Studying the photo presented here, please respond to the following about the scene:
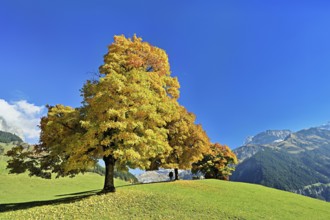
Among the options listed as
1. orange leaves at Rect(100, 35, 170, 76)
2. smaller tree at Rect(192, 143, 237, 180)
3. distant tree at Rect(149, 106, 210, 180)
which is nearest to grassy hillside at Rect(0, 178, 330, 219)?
distant tree at Rect(149, 106, 210, 180)

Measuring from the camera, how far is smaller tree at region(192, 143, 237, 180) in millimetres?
84188

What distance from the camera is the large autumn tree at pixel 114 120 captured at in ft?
95.7

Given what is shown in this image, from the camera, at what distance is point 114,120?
98.2 ft

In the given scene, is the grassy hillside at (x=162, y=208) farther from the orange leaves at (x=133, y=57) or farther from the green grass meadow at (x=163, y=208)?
the orange leaves at (x=133, y=57)

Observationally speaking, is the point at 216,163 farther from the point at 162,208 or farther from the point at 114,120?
the point at 114,120

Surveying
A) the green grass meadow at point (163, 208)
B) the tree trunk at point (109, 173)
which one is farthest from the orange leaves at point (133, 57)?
the green grass meadow at point (163, 208)

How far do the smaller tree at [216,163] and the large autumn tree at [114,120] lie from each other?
52.4 m

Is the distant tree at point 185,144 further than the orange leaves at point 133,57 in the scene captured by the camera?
Yes

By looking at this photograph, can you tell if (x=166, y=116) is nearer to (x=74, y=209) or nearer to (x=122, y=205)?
(x=122, y=205)

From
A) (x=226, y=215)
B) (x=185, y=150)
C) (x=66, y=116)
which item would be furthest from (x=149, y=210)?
(x=185, y=150)

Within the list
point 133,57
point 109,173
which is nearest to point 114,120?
point 109,173

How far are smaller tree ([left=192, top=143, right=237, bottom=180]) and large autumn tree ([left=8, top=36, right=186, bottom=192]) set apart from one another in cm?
5243

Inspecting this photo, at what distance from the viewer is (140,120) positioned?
103 ft

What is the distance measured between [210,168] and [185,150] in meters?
35.4
